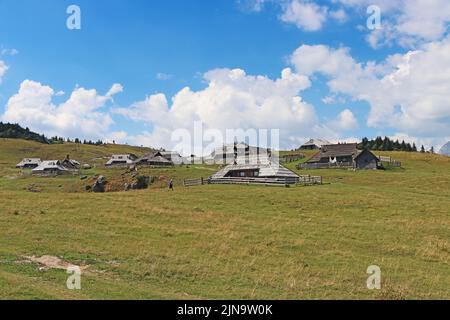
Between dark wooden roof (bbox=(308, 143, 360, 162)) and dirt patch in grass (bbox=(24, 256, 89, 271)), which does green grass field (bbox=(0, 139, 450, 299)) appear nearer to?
dirt patch in grass (bbox=(24, 256, 89, 271))

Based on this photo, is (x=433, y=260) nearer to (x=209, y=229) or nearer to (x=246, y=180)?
(x=209, y=229)

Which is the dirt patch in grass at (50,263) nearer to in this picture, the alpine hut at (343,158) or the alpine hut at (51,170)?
the alpine hut at (343,158)

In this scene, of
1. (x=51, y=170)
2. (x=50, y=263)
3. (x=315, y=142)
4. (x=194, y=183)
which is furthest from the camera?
(x=315, y=142)

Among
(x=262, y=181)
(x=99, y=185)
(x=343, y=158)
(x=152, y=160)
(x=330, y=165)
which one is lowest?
(x=99, y=185)

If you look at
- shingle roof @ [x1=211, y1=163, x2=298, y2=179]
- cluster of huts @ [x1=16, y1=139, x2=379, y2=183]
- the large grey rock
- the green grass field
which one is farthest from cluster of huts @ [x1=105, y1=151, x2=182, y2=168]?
the green grass field

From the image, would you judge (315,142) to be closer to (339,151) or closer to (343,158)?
(339,151)

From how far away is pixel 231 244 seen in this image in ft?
84.1

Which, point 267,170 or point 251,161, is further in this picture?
point 251,161

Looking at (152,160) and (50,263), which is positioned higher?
(152,160)

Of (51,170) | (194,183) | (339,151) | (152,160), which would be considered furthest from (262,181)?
(51,170)

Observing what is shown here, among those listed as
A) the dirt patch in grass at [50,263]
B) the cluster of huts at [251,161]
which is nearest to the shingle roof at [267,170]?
the cluster of huts at [251,161]

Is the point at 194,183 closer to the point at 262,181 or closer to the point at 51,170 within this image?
the point at 262,181

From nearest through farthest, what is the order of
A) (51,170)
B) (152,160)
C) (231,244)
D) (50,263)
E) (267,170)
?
(50,263) → (231,244) → (267,170) → (51,170) → (152,160)
